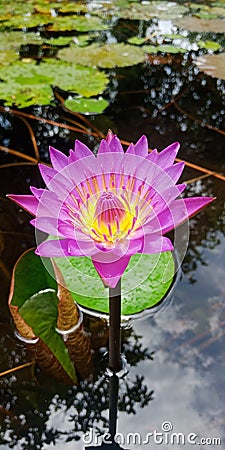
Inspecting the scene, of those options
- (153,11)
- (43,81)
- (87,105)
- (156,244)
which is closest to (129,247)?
(156,244)

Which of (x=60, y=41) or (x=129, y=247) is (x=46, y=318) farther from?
(x=60, y=41)

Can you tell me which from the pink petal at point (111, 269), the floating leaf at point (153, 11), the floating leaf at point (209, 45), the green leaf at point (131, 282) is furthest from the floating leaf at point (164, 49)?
the pink petal at point (111, 269)

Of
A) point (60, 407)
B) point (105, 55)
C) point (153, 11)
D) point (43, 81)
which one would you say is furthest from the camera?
point (153, 11)

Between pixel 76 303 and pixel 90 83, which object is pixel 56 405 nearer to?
pixel 76 303

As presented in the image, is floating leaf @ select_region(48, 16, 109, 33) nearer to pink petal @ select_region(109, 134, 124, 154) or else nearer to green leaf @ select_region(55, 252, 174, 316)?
green leaf @ select_region(55, 252, 174, 316)

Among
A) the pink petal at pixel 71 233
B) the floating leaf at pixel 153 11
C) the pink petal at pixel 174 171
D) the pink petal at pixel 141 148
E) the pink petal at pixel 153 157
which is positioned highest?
the floating leaf at pixel 153 11

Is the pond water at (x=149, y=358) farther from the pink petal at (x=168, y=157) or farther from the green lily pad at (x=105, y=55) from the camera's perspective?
the green lily pad at (x=105, y=55)

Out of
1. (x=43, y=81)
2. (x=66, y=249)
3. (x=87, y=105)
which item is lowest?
(x=66, y=249)
